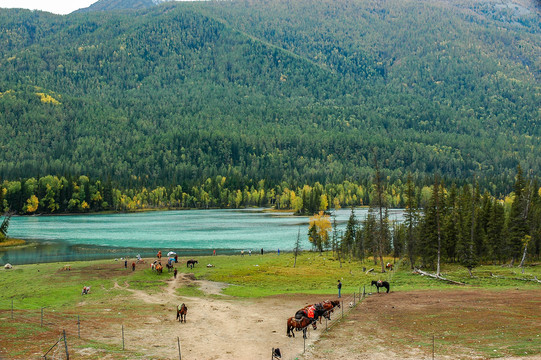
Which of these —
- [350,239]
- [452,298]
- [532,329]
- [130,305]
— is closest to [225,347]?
[130,305]

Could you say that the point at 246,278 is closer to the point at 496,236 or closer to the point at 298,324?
the point at 298,324

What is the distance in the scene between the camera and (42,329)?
33000 mm

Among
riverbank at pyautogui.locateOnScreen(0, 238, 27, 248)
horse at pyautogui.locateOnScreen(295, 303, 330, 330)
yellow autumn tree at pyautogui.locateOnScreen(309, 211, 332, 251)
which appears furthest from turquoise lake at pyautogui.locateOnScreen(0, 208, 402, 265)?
horse at pyautogui.locateOnScreen(295, 303, 330, 330)

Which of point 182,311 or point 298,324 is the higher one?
point 298,324

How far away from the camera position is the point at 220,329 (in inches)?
1385

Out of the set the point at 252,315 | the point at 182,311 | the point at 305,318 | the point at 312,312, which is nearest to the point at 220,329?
the point at 182,311

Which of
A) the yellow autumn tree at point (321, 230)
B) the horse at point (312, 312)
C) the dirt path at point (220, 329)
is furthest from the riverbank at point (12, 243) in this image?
the horse at point (312, 312)

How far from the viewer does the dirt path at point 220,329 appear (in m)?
29.6

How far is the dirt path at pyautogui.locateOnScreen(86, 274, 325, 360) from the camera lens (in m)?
29.6

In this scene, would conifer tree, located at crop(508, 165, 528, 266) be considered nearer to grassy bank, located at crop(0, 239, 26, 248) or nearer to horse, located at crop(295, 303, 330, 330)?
horse, located at crop(295, 303, 330, 330)

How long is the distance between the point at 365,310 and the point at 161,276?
31412mm

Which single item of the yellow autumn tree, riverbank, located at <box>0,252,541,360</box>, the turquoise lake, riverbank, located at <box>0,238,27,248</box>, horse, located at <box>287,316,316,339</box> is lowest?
the turquoise lake

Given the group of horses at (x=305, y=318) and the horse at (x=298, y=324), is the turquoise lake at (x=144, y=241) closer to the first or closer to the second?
the group of horses at (x=305, y=318)

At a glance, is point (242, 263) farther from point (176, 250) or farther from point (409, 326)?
point (409, 326)
